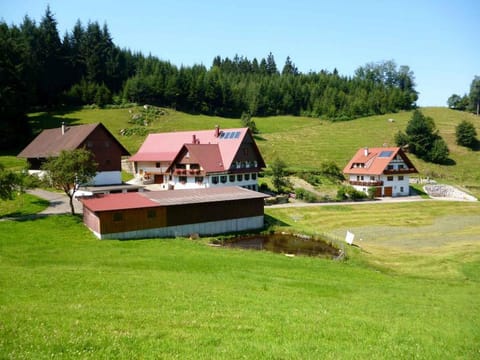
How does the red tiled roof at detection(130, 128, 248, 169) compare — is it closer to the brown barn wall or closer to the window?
the window

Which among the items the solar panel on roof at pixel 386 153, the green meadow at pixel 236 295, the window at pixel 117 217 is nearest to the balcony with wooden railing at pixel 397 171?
the solar panel on roof at pixel 386 153

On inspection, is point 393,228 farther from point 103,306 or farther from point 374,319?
point 103,306

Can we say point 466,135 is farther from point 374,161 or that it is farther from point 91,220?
point 91,220

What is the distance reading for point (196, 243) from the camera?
32.8 metres

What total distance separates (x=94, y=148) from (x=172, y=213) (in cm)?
2010

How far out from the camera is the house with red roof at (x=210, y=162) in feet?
175

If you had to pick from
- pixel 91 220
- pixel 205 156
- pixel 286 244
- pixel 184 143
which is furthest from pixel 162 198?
pixel 184 143

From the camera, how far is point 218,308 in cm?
1369

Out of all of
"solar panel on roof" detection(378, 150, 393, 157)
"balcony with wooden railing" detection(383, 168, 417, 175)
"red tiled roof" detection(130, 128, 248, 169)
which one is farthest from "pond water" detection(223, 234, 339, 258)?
"solar panel on roof" detection(378, 150, 393, 157)

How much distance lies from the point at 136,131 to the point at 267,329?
83104mm

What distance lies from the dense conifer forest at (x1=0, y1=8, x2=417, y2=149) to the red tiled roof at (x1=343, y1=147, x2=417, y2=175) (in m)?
59.5

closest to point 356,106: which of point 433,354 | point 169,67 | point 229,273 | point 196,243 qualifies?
point 169,67

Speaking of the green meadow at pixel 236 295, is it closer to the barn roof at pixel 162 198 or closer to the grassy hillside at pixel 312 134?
the barn roof at pixel 162 198

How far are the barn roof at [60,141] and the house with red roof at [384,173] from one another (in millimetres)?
38158
